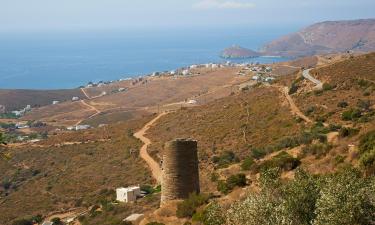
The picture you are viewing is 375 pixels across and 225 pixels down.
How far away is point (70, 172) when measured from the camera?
38188 millimetres

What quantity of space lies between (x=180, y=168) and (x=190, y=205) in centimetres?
106

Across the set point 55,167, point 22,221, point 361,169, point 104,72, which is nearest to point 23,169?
point 55,167

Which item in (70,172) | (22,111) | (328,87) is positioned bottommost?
(22,111)

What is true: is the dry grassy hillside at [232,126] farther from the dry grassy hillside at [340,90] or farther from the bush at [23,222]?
the bush at [23,222]

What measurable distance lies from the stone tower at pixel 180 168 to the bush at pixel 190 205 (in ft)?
1.47

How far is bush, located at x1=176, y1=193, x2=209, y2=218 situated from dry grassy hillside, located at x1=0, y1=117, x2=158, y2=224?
8.08 m

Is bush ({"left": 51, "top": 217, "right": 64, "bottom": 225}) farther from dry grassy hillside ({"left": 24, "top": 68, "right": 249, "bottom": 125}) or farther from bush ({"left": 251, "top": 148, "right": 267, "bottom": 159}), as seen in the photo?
dry grassy hillside ({"left": 24, "top": 68, "right": 249, "bottom": 125})

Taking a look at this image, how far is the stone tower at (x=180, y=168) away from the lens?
14.1 meters

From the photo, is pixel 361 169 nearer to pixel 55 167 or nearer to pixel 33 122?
pixel 55 167

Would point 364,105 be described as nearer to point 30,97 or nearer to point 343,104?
point 343,104

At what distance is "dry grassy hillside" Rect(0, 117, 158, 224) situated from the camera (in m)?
31.0

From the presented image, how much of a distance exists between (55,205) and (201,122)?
49.4 feet

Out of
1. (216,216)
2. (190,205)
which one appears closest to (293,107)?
(190,205)

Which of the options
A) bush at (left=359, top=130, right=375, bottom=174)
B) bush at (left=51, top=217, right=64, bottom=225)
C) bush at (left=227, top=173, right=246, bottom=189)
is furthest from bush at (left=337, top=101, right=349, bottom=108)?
bush at (left=51, top=217, right=64, bottom=225)
